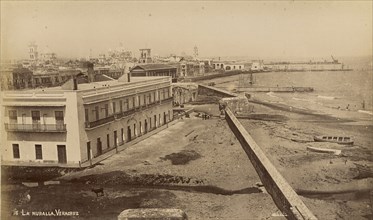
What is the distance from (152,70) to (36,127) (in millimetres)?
32596

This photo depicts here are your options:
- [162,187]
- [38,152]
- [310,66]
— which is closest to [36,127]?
[38,152]

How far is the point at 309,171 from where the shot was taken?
52.3 feet

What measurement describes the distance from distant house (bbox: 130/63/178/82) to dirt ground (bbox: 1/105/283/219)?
27.3m

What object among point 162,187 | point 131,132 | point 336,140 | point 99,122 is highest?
point 99,122

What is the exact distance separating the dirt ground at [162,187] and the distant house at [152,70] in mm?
27297

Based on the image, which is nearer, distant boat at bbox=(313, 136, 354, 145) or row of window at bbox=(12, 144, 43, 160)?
row of window at bbox=(12, 144, 43, 160)

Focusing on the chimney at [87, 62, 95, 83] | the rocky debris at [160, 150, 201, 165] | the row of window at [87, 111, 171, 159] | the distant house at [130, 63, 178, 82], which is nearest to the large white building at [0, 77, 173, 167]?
the row of window at [87, 111, 171, 159]

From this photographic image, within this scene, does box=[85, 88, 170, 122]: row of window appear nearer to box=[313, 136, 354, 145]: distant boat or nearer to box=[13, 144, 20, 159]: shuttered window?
A: box=[13, 144, 20, 159]: shuttered window

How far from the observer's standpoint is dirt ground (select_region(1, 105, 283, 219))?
12.1m

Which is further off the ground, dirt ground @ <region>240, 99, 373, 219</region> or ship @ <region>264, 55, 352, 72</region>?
ship @ <region>264, 55, 352, 72</region>

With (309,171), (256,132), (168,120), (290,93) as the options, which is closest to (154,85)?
(168,120)

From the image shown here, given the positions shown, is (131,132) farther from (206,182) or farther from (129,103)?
(206,182)

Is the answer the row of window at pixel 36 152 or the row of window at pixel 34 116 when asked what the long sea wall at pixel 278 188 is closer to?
the row of window at pixel 34 116

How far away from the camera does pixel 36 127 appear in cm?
1681
